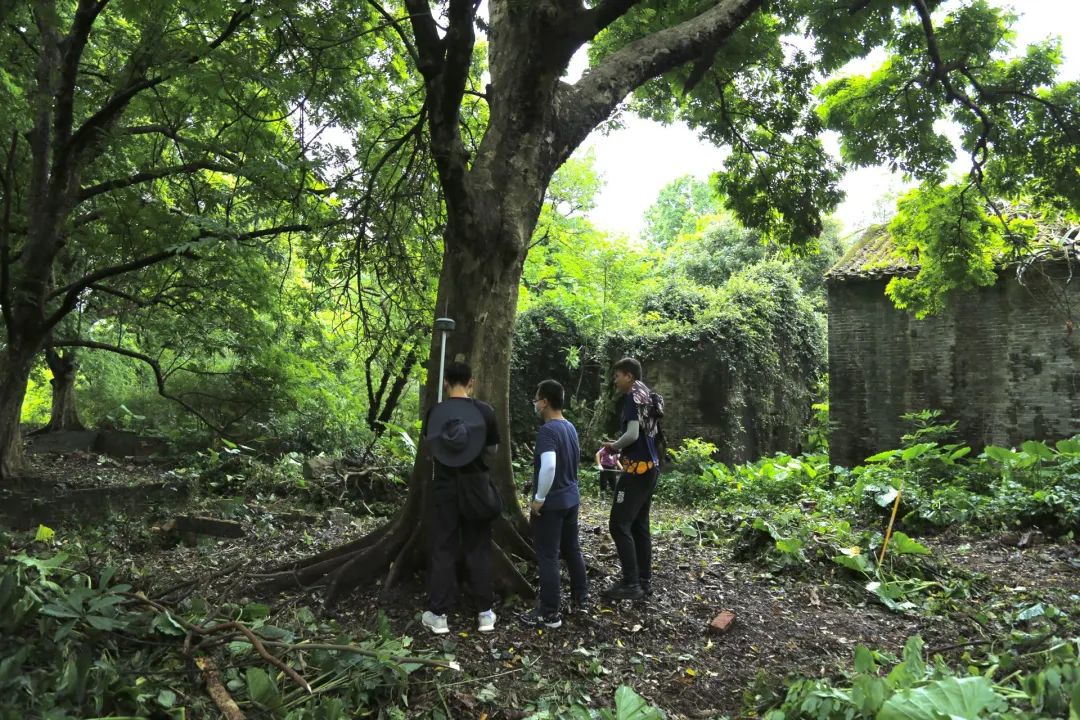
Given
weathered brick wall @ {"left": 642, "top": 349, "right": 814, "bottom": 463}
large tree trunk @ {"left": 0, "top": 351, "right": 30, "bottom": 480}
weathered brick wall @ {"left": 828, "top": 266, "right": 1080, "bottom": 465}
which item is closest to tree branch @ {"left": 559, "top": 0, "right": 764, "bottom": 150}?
large tree trunk @ {"left": 0, "top": 351, "right": 30, "bottom": 480}

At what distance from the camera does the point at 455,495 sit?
4711 millimetres

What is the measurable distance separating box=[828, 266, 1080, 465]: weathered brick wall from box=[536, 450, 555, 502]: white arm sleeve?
11709mm

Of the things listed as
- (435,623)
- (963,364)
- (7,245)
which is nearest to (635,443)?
(435,623)

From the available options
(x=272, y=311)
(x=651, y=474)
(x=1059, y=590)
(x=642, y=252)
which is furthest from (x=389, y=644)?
(x=642, y=252)

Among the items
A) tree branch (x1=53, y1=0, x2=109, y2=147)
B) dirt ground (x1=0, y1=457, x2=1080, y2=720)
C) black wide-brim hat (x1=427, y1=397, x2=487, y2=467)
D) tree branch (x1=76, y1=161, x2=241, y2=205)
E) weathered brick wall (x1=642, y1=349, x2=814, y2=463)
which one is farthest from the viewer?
weathered brick wall (x1=642, y1=349, x2=814, y2=463)

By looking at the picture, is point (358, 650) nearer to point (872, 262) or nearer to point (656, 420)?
point (656, 420)

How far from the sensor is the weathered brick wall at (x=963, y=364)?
13.8 m

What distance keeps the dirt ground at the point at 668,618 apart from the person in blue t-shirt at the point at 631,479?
0.17 meters

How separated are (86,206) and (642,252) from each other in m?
14.1

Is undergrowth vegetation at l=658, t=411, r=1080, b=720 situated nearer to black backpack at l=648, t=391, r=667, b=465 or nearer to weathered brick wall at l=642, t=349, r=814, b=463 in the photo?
black backpack at l=648, t=391, r=667, b=465

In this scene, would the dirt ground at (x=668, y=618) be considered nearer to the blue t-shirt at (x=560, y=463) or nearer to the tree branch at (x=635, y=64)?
the blue t-shirt at (x=560, y=463)

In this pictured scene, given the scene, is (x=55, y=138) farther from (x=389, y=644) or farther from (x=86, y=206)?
(x=389, y=644)

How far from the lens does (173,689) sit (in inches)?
123

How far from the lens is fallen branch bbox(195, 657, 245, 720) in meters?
3.03
